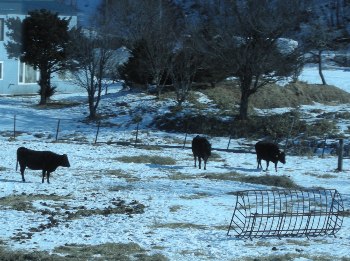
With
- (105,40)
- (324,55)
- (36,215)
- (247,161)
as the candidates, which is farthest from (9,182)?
(324,55)

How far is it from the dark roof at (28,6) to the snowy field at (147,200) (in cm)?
1615

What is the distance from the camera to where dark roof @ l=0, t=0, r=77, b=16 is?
53344mm

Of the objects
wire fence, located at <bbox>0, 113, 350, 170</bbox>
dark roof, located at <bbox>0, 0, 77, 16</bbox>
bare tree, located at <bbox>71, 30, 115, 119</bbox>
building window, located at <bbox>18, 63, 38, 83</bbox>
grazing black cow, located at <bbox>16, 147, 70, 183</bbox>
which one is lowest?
wire fence, located at <bbox>0, 113, 350, 170</bbox>

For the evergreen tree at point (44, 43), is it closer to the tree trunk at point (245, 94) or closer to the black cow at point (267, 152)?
the tree trunk at point (245, 94)

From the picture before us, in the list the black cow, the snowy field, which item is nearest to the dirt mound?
the snowy field

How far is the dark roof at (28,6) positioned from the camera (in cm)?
5334

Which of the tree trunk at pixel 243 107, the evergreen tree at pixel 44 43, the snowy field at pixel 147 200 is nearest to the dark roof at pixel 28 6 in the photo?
the evergreen tree at pixel 44 43

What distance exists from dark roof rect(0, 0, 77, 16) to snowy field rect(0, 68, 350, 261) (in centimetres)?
1615

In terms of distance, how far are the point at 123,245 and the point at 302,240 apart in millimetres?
3870

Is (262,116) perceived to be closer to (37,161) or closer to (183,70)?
(183,70)

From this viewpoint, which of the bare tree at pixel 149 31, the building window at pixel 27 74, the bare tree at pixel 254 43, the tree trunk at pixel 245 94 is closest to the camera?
the bare tree at pixel 254 43

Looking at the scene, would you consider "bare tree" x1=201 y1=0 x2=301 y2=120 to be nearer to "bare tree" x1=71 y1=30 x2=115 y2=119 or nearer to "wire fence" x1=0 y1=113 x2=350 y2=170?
"wire fence" x1=0 y1=113 x2=350 y2=170

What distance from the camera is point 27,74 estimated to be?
54.0 metres

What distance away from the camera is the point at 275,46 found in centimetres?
4462
